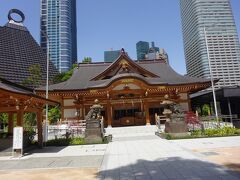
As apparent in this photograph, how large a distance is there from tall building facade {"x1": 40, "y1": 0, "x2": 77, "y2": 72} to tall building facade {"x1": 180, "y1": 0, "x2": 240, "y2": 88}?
107 m

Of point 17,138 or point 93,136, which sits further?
point 93,136

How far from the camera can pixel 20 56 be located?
75.9 m

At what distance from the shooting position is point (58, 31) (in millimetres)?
133375

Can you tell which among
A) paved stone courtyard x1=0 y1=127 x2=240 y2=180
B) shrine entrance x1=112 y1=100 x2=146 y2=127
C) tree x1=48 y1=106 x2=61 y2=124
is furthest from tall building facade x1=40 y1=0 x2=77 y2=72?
paved stone courtyard x1=0 y1=127 x2=240 y2=180

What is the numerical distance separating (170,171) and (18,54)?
79.0 metres

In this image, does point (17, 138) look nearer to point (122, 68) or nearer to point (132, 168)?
point (132, 168)

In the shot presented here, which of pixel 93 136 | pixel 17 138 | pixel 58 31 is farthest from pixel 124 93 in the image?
pixel 58 31

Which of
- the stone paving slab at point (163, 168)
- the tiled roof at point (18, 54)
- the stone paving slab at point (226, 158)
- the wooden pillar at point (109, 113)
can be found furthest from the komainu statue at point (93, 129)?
the tiled roof at point (18, 54)

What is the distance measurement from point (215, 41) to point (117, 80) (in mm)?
12100

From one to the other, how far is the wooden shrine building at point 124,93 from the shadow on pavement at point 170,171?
607 inches

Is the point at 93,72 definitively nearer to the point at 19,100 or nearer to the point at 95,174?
the point at 19,100

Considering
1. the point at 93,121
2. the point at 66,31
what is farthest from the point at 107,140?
the point at 66,31

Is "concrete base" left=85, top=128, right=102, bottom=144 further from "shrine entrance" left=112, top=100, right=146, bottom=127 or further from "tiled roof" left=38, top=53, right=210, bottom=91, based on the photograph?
"shrine entrance" left=112, top=100, right=146, bottom=127

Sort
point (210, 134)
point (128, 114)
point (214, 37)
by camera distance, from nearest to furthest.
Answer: point (210, 134), point (214, 37), point (128, 114)
